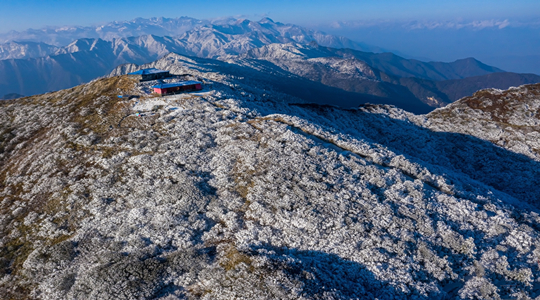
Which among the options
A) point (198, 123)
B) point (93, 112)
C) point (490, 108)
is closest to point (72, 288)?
point (198, 123)

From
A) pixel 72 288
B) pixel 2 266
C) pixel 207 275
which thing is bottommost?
pixel 2 266

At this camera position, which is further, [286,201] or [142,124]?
[142,124]

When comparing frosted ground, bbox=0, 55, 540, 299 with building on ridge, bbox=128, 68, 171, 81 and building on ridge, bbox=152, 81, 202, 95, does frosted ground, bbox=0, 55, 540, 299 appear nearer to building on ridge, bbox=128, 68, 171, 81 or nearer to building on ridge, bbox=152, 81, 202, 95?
building on ridge, bbox=152, 81, 202, 95

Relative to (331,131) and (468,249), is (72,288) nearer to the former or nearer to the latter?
(468,249)

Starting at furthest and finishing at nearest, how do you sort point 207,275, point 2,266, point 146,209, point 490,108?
point 490,108, point 146,209, point 2,266, point 207,275

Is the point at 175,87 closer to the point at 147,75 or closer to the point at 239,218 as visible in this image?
the point at 147,75

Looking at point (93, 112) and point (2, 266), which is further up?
point (93, 112)

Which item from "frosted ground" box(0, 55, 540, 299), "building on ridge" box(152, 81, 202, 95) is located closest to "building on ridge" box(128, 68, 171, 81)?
"building on ridge" box(152, 81, 202, 95)

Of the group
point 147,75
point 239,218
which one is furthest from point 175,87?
point 239,218

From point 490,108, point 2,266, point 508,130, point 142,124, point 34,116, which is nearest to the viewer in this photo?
point 2,266
